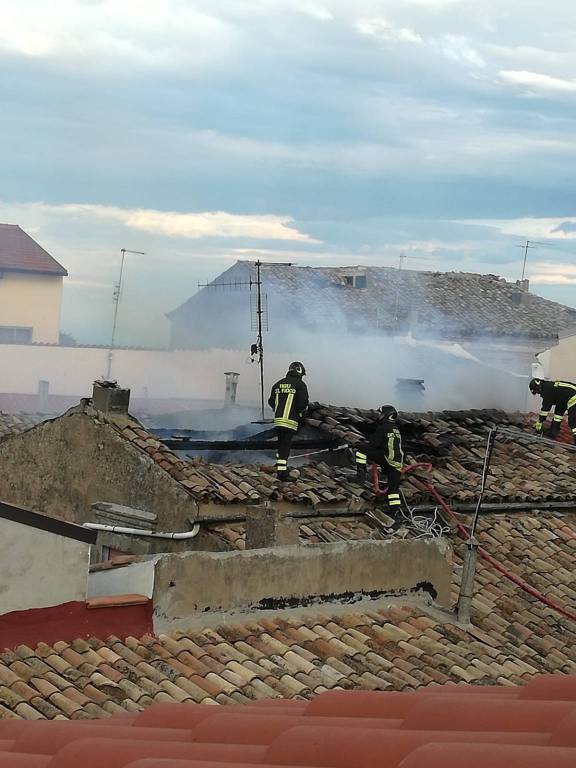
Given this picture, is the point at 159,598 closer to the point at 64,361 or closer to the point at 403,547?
the point at 403,547

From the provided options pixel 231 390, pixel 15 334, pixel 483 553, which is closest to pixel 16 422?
pixel 231 390

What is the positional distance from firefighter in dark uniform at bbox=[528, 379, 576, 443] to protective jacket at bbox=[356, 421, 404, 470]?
555 cm

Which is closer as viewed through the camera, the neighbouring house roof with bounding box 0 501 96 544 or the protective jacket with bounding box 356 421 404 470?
the neighbouring house roof with bounding box 0 501 96 544

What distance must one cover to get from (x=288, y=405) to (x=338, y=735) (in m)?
11.9

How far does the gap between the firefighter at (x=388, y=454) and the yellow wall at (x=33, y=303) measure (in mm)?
30742

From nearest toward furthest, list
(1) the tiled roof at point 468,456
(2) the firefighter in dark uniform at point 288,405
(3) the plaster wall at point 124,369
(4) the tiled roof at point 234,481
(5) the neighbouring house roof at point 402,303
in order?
1. (4) the tiled roof at point 234,481
2. (2) the firefighter in dark uniform at point 288,405
3. (1) the tiled roof at point 468,456
4. (5) the neighbouring house roof at point 402,303
5. (3) the plaster wall at point 124,369

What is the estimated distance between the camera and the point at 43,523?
9086 millimetres

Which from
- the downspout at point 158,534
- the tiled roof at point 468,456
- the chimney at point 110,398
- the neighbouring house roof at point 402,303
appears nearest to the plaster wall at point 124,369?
the neighbouring house roof at point 402,303

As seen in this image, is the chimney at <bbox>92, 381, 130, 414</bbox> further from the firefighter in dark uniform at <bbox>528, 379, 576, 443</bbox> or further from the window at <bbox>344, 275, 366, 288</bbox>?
the window at <bbox>344, 275, 366, 288</bbox>

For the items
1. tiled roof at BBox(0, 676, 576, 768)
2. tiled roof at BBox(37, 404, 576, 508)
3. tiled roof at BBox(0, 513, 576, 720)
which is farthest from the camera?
tiled roof at BBox(37, 404, 576, 508)

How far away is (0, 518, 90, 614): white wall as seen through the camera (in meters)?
8.92

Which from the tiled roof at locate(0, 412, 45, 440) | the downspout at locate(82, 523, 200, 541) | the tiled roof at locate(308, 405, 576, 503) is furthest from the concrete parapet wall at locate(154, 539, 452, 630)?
the tiled roof at locate(0, 412, 45, 440)

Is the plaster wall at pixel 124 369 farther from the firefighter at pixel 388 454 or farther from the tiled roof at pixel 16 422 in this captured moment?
the firefighter at pixel 388 454

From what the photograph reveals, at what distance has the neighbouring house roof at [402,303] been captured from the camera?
3172 centimetres
